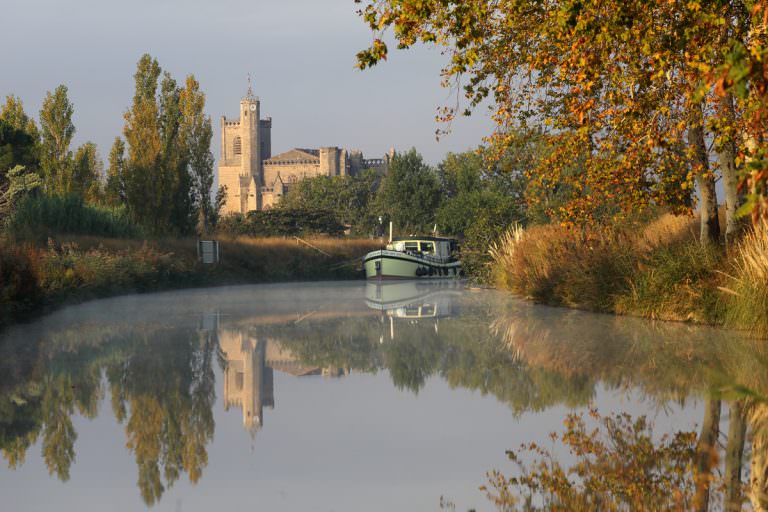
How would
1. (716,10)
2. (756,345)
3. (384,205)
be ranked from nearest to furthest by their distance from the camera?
(716,10) < (756,345) < (384,205)

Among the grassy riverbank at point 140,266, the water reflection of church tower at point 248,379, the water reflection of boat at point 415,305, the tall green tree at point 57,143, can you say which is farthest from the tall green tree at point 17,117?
the water reflection of church tower at point 248,379

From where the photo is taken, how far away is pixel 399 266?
47.8 metres

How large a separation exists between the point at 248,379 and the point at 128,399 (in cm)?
164

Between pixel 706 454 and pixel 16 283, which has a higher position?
pixel 16 283

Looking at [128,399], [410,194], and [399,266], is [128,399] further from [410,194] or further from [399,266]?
[410,194]

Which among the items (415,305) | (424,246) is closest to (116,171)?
(424,246)

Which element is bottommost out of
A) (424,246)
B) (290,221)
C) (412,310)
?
(412,310)

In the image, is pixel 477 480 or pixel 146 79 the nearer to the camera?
pixel 477 480

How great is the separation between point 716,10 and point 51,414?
6760 millimetres

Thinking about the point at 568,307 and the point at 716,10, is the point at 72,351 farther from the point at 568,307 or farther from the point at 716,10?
the point at 568,307

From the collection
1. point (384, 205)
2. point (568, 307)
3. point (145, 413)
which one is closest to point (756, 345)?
point (145, 413)

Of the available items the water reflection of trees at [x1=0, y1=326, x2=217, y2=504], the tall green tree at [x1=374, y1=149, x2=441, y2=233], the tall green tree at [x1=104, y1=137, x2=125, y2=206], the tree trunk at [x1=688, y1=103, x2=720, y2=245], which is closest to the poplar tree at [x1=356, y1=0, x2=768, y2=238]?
the tree trunk at [x1=688, y1=103, x2=720, y2=245]

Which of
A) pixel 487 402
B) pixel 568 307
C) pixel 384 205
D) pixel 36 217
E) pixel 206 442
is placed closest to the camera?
pixel 206 442

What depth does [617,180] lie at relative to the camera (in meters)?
16.0
